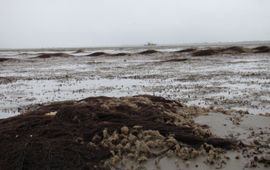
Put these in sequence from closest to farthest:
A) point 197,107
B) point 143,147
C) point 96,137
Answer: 1. point 143,147
2. point 96,137
3. point 197,107

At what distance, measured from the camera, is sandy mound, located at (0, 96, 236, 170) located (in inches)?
257

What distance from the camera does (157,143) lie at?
673cm

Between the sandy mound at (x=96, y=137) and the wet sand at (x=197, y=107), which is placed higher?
the sandy mound at (x=96, y=137)

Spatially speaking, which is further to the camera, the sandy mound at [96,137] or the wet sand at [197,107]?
the sandy mound at [96,137]

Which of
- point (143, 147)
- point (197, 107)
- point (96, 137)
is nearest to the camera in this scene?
point (143, 147)

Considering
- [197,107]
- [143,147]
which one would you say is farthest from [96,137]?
[197,107]

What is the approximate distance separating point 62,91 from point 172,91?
407cm

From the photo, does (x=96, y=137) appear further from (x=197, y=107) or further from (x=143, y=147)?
(x=197, y=107)

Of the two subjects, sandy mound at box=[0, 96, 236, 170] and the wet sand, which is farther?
sandy mound at box=[0, 96, 236, 170]

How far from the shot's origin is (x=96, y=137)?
23.1 feet

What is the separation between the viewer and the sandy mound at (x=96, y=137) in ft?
21.4

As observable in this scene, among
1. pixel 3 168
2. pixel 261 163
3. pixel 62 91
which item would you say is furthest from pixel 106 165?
pixel 62 91

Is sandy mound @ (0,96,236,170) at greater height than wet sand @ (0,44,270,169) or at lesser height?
greater

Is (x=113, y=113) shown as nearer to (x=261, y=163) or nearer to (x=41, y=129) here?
(x=41, y=129)
